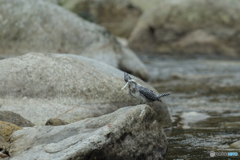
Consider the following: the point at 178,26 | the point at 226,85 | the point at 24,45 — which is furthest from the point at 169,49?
the point at 24,45

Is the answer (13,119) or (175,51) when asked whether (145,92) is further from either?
(175,51)

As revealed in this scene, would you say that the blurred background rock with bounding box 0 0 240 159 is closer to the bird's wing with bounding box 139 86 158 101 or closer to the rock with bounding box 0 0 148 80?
the rock with bounding box 0 0 148 80

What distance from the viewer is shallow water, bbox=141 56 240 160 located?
4.26m

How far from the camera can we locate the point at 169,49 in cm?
1694

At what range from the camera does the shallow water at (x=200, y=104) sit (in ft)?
14.0

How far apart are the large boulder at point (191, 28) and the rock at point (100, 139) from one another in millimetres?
12601

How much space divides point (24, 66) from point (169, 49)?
12235 mm

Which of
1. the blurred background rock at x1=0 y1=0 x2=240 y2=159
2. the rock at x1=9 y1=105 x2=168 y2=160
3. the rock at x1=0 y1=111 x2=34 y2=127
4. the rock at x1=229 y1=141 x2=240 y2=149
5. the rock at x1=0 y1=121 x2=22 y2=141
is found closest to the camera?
the rock at x1=9 y1=105 x2=168 y2=160

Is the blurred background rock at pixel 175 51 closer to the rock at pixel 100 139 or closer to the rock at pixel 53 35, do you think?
the rock at pixel 53 35

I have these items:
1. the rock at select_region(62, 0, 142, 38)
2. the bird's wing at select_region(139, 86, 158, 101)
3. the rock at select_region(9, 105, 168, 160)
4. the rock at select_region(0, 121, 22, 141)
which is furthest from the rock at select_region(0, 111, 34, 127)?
the rock at select_region(62, 0, 142, 38)

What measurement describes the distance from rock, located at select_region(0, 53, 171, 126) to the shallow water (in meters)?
0.65

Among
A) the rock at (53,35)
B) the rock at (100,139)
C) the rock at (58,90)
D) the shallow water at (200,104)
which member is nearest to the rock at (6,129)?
the rock at (100,139)

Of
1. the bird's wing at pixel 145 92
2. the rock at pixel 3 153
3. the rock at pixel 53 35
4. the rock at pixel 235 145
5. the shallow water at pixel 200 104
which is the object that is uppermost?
the rock at pixel 53 35

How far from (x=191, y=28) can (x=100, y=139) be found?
14.0 m
